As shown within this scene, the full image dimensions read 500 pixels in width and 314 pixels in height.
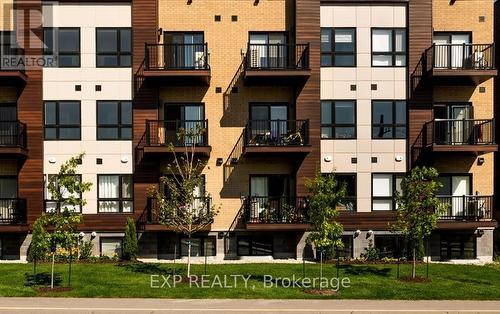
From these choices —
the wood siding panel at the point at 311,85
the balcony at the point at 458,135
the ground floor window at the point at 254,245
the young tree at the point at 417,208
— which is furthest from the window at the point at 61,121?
the balcony at the point at 458,135

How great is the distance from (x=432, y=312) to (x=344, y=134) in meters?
11.2

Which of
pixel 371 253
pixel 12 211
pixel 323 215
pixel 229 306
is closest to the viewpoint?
pixel 229 306

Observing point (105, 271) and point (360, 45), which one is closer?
point (105, 271)

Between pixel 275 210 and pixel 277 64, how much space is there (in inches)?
266

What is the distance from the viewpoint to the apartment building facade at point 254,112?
22.6 m

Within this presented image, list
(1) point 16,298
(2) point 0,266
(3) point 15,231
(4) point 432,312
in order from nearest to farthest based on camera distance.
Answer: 1. (4) point 432,312
2. (1) point 16,298
3. (2) point 0,266
4. (3) point 15,231

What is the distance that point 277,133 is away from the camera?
22.4 metres

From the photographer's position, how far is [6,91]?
22938 mm

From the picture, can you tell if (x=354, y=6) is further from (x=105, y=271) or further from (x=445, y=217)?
(x=105, y=271)

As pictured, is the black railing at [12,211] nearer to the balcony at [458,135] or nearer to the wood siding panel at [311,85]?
the wood siding panel at [311,85]

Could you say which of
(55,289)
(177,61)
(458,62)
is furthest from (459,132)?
(55,289)

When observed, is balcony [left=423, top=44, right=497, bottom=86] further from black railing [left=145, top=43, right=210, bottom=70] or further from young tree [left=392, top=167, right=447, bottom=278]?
black railing [left=145, top=43, right=210, bottom=70]

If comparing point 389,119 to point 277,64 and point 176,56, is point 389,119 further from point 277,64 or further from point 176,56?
point 176,56

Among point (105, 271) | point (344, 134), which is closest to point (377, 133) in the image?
point (344, 134)
